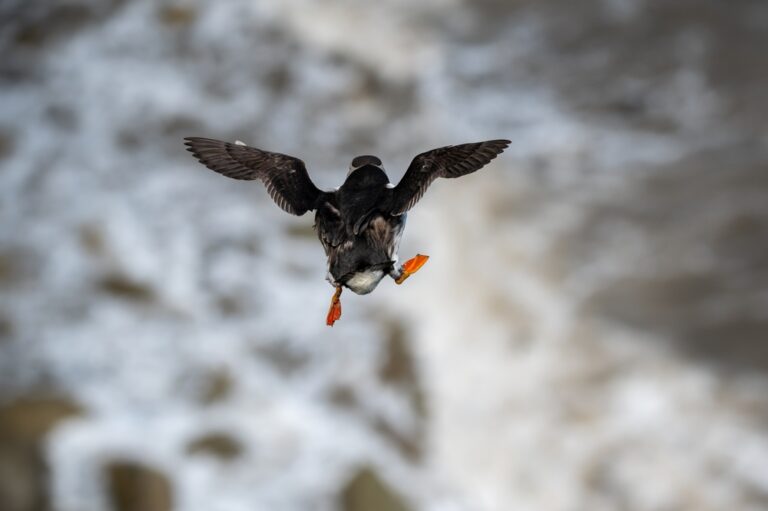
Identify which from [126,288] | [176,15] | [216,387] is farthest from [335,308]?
[176,15]

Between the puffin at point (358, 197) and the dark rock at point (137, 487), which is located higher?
the dark rock at point (137, 487)

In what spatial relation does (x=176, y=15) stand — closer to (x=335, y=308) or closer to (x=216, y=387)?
(x=216, y=387)

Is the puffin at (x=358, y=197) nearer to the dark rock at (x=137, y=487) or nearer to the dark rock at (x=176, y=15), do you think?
the dark rock at (x=137, y=487)

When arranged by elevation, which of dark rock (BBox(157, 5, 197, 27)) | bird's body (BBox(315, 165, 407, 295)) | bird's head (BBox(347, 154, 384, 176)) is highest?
dark rock (BBox(157, 5, 197, 27))

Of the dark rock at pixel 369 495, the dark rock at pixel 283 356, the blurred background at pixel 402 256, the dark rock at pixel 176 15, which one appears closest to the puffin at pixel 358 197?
the blurred background at pixel 402 256

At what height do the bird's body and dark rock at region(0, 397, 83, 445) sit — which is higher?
dark rock at region(0, 397, 83, 445)

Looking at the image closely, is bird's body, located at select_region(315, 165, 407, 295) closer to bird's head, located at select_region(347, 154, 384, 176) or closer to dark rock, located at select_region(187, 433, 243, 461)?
bird's head, located at select_region(347, 154, 384, 176)

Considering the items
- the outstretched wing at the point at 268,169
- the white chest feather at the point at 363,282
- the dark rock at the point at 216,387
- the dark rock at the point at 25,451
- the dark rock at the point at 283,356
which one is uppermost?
the dark rock at the point at 283,356

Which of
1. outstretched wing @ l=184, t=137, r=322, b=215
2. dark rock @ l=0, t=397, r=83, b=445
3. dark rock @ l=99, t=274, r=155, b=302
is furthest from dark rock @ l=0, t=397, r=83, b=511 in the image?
outstretched wing @ l=184, t=137, r=322, b=215
